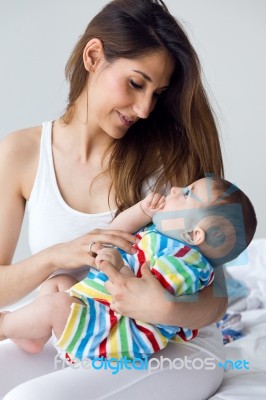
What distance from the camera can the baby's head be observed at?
4.43 ft

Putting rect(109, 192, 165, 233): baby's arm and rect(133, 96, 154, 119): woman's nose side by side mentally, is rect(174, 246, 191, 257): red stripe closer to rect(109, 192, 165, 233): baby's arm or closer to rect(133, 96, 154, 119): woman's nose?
rect(109, 192, 165, 233): baby's arm

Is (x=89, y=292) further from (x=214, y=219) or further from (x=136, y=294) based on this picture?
(x=214, y=219)

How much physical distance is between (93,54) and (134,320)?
689 millimetres

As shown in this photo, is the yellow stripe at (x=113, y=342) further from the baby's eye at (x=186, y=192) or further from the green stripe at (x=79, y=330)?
the baby's eye at (x=186, y=192)

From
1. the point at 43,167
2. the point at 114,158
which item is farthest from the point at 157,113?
the point at 43,167

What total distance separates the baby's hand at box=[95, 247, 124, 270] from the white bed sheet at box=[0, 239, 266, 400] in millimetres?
376

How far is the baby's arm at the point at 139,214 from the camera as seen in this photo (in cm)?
152

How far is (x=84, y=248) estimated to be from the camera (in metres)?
1.48

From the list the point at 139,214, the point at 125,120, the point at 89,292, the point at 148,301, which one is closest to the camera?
the point at 148,301

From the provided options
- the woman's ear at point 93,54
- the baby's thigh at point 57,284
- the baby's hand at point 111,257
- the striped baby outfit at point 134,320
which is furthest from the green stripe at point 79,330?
the woman's ear at point 93,54

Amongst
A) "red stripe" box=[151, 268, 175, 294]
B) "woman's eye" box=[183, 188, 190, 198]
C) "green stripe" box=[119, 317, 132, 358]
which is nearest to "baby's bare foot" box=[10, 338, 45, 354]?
"green stripe" box=[119, 317, 132, 358]

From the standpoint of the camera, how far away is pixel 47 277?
5.36ft

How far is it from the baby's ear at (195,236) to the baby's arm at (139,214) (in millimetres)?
131

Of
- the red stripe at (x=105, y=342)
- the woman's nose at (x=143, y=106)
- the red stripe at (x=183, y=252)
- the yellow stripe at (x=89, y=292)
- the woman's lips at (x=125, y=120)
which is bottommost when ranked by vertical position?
the red stripe at (x=105, y=342)
